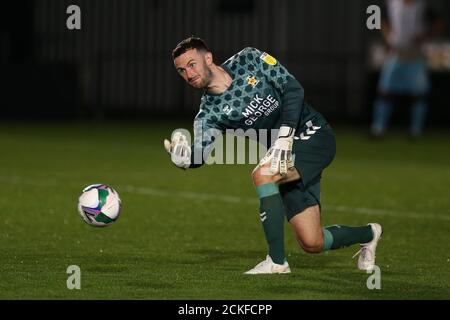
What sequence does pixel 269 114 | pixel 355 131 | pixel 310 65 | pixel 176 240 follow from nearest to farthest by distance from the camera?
pixel 269 114, pixel 176 240, pixel 355 131, pixel 310 65

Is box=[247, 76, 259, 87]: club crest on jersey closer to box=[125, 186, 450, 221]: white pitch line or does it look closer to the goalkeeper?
the goalkeeper

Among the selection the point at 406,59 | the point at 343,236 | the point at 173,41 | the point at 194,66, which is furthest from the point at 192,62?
the point at 173,41

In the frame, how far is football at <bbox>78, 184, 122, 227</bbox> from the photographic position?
1009 centimetres

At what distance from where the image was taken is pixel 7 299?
847 centimetres

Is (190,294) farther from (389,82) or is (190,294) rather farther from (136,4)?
(136,4)

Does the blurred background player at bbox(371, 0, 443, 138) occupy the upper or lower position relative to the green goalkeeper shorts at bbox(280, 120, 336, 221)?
lower

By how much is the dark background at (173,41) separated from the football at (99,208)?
18.8 metres

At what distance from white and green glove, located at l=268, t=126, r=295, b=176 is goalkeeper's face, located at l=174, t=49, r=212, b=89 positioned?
2.14 ft

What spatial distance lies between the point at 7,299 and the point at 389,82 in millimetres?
16489

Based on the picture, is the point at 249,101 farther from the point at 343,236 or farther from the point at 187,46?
the point at 343,236

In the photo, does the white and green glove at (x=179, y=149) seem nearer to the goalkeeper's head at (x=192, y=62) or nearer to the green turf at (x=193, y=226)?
the goalkeeper's head at (x=192, y=62)

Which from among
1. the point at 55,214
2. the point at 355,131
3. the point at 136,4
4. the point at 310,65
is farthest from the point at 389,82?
the point at 55,214

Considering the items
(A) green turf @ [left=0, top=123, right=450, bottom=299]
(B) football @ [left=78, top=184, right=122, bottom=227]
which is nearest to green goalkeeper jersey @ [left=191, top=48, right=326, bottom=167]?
(B) football @ [left=78, top=184, right=122, bottom=227]

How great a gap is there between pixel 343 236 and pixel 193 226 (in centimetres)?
305
